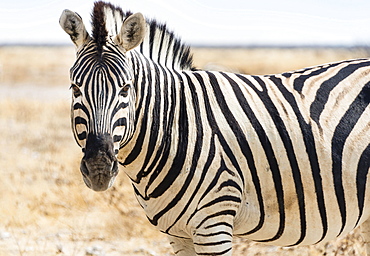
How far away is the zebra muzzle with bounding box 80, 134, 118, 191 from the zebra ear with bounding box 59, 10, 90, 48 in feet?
2.32

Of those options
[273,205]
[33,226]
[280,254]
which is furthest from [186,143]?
[33,226]

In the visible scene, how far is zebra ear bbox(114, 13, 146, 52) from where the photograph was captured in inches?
143

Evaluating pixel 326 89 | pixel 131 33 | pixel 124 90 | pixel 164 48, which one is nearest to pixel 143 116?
pixel 124 90

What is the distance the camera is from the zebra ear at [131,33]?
363 cm

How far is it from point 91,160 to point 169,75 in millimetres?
953

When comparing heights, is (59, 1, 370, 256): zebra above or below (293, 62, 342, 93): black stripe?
below

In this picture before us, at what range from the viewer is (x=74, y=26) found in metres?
3.70

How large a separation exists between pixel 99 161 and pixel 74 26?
0.95 meters

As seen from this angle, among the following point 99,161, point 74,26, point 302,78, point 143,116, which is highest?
point 302,78

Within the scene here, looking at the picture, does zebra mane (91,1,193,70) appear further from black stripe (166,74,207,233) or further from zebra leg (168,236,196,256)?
zebra leg (168,236,196,256)

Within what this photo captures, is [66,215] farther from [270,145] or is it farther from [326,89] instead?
[326,89]

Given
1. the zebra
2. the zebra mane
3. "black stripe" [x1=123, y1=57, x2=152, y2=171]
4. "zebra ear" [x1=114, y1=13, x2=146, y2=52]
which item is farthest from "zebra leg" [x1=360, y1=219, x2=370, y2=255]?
"zebra ear" [x1=114, y1=13, x2=146, y2=52]

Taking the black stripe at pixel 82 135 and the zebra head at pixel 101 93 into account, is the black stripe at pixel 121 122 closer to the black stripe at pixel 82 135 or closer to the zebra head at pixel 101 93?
the zebra head at pixel 101 93

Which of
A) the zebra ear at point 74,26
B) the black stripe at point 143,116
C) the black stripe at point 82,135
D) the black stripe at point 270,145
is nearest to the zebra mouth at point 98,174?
the black stripe at point 82,135
